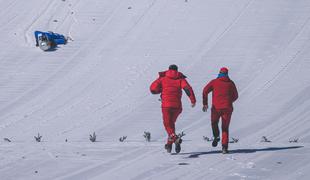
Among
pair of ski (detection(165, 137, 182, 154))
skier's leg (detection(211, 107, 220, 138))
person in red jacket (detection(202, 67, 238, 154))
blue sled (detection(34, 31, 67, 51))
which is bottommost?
pair of ski (detection(165, 137, 182, 154))

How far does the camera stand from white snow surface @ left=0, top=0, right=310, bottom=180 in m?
9.89

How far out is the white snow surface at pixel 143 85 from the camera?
32.4 ft

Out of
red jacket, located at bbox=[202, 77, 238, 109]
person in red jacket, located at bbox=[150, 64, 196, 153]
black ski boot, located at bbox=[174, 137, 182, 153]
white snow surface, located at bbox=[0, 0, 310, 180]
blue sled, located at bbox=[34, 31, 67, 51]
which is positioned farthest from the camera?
blue sled, located at bbox=[34, 31, 67, 51]

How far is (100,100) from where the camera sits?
19391mm

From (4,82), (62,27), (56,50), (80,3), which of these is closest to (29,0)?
(80,3)

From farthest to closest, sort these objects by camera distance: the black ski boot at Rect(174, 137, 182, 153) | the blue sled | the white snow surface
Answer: the blue sled, the black ski boot at Rect(174, 137, 182, 153), the white snow surface

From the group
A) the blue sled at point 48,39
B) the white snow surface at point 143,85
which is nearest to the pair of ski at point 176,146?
the white snow surface at point 143,85

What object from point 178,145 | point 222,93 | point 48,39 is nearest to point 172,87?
point 222,93

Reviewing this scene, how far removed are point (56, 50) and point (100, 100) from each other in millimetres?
6028

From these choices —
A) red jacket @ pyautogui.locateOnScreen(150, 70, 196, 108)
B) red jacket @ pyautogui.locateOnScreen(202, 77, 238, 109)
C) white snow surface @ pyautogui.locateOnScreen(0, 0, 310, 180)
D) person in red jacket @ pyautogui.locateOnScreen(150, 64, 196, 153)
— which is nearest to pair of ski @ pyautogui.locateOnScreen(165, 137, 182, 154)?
white snow surface @ pyautogui.locateOnScreen(0, 0, 310, 180)

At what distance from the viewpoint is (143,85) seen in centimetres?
2056

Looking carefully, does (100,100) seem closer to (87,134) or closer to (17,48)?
(87,134)

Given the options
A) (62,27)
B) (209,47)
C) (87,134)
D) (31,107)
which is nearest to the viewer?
(87,134)

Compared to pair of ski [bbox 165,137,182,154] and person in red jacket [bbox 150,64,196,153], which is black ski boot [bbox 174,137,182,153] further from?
person in red jacket [bbox 150,64,196,153]
